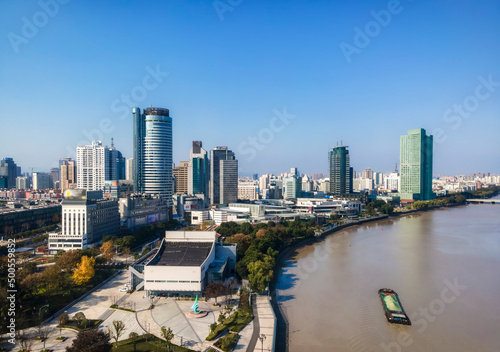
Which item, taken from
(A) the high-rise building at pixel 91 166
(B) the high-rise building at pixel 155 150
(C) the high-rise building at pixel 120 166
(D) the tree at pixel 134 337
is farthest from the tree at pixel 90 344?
(C) the high-rise building at pixel 120 166

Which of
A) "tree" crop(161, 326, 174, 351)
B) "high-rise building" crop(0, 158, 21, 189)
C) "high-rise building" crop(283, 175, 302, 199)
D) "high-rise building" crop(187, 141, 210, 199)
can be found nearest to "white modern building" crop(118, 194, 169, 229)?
"tree" crop(161, 326, 174, 351)

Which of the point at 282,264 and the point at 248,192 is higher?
the point at 248,192

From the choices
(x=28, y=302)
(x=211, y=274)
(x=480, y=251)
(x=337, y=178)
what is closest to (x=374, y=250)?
(x=480, y=251)

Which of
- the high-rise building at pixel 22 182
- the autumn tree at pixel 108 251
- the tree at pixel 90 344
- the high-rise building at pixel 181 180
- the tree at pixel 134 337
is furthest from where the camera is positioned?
the high-rise building at pixel 22 182

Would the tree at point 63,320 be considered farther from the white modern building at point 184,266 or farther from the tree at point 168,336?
the tree at point 168,336

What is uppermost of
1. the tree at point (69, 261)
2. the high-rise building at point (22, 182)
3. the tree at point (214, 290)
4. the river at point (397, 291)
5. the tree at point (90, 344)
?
the high-rise building at point (22, 182)

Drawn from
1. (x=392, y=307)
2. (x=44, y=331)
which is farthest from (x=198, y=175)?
(x=392, y=307)

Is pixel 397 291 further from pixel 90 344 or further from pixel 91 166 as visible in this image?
pixel 91 166
